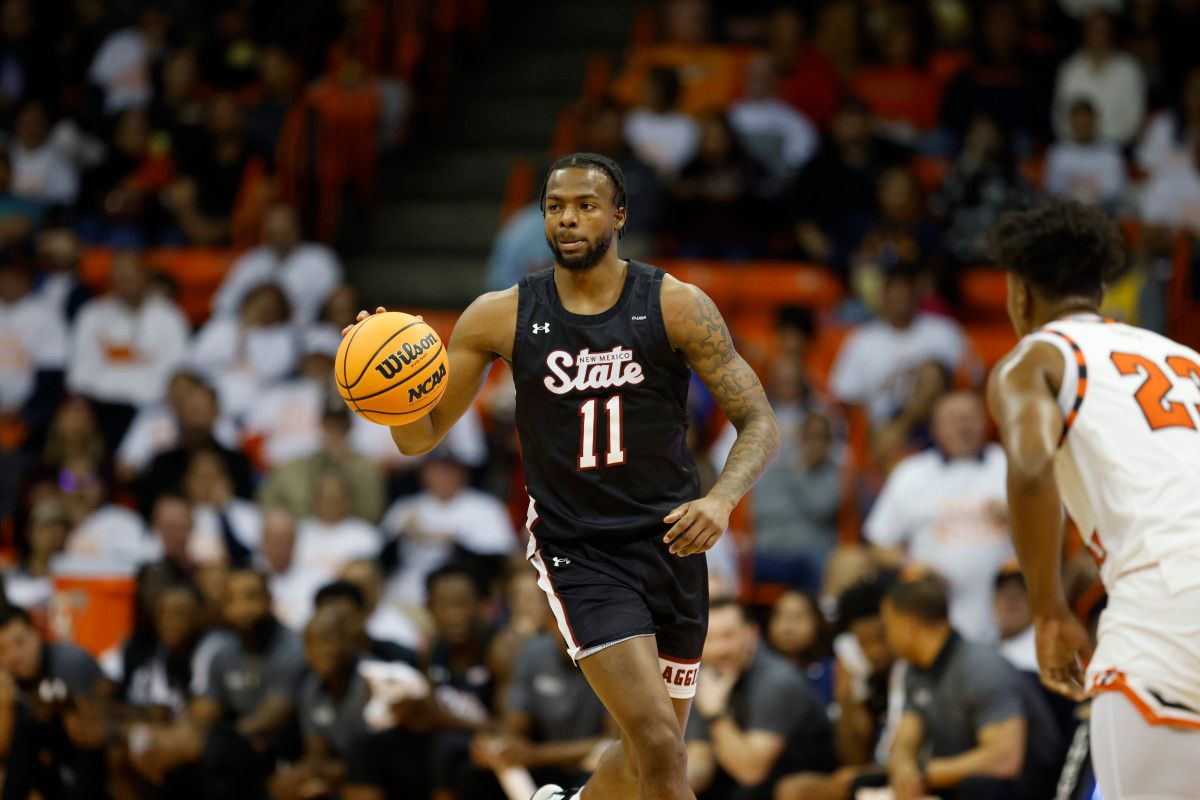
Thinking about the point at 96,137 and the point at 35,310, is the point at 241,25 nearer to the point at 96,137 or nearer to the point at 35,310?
the point at 96,137

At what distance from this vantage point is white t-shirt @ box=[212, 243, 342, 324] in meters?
13.5

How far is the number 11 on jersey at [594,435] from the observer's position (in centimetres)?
544

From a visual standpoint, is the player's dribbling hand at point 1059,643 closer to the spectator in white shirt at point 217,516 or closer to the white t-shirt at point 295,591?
the white t-shirt at point 295,591

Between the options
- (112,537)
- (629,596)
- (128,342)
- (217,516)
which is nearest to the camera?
(629,596)

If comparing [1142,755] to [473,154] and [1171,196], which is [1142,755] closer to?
[1171,196]

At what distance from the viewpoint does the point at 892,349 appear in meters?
11.5

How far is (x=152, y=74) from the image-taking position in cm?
1614

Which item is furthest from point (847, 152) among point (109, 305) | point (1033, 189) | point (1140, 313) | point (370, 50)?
point (109, 305)

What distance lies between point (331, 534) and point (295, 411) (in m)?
1.71

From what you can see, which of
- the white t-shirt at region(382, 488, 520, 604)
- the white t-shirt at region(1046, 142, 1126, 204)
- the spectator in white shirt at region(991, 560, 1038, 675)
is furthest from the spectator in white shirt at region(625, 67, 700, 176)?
the spectator in white shirt at region(991, 560, 1038, 675)

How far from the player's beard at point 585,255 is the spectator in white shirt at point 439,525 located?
550cm

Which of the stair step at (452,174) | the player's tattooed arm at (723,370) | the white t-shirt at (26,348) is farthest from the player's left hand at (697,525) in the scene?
the stair step at (452,174)

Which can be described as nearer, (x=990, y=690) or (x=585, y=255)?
(x=585, y=255)

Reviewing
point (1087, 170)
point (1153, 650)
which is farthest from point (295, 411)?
point (1153, 650)
